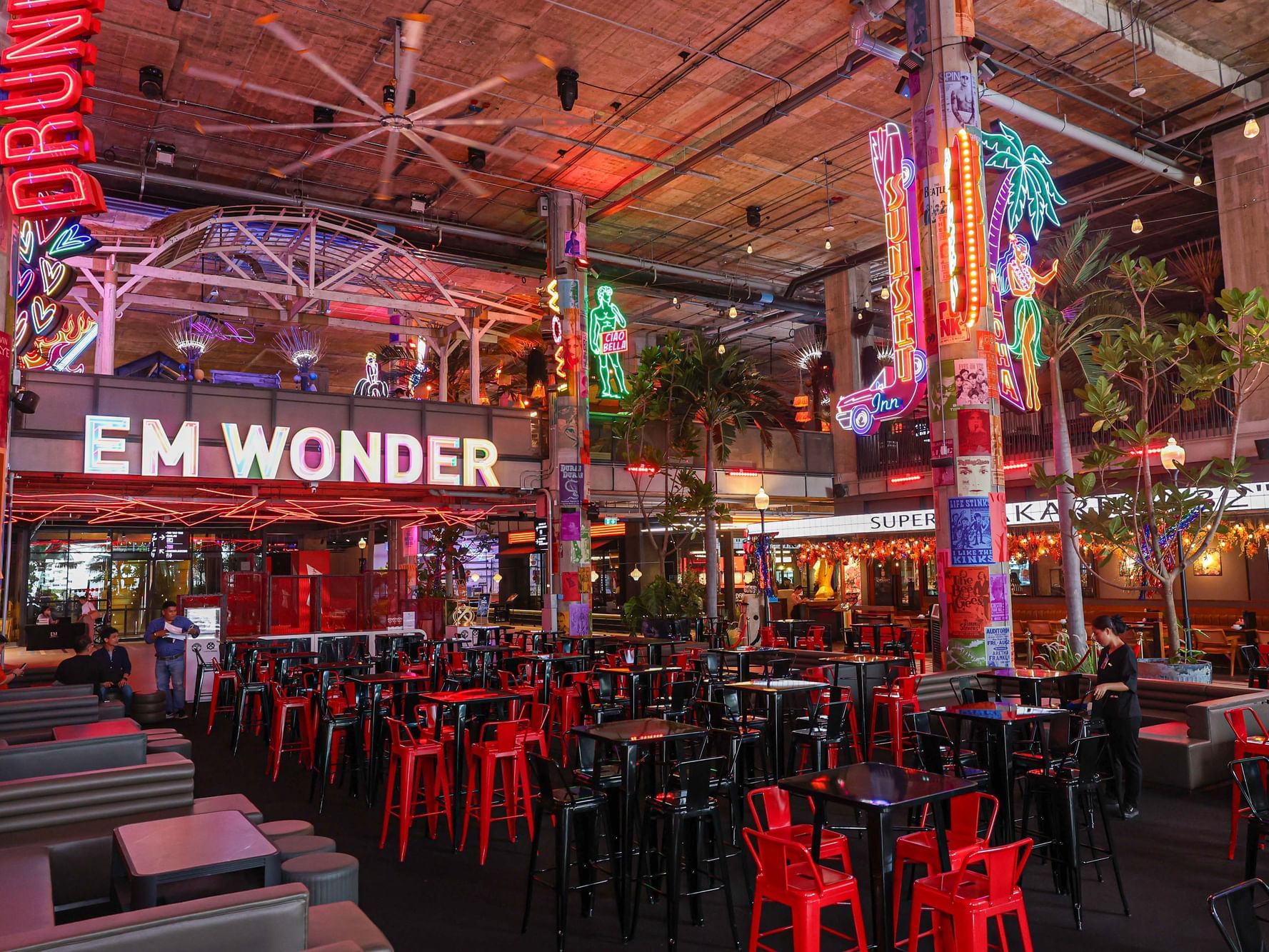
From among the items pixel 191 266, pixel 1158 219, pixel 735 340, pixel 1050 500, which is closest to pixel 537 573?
pixel 735 340

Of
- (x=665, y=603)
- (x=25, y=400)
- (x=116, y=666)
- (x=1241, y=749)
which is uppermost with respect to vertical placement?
(x=25, y=400)

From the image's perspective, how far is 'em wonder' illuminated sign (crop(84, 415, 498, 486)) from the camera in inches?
531

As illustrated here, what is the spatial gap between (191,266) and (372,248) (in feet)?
14.4

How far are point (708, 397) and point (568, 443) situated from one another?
313 centimetres

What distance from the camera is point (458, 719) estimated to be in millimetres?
7012

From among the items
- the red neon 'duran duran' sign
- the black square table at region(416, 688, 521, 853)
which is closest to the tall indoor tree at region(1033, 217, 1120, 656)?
the black square table at region(416, 688, 521, 853)

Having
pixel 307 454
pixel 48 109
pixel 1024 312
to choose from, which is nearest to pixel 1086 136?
pixel 1024 312

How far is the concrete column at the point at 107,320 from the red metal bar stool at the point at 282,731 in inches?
267

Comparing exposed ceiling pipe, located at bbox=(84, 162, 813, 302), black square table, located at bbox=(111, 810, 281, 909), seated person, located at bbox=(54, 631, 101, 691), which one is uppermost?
exposed ceiling pipe, located at bbox=(84, 162, 813, 302)

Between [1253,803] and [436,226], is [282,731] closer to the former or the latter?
[1253,803]

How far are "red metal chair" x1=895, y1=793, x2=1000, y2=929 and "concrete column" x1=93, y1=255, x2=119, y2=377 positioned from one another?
13.6 meters

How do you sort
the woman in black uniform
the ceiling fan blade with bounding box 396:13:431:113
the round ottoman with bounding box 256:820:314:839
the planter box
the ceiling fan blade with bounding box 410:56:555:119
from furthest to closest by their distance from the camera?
the ceiling fan blade with bounding box 410:56:555:119 < the planter box < the ceiling fan blade with bounding box 396:13:431:113 < the woman in black uniform < the round ottoman with bounding box 256:820:314:839

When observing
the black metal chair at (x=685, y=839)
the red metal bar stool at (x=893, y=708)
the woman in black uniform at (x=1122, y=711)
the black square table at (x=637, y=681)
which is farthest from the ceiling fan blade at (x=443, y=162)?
the woman in black uniform at (x=1122, y=711)

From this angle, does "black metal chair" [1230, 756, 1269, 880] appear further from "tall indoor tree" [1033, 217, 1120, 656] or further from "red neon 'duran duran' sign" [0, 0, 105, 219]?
"red neon 'duran duran' sign" [0, 0, 105, 219]
